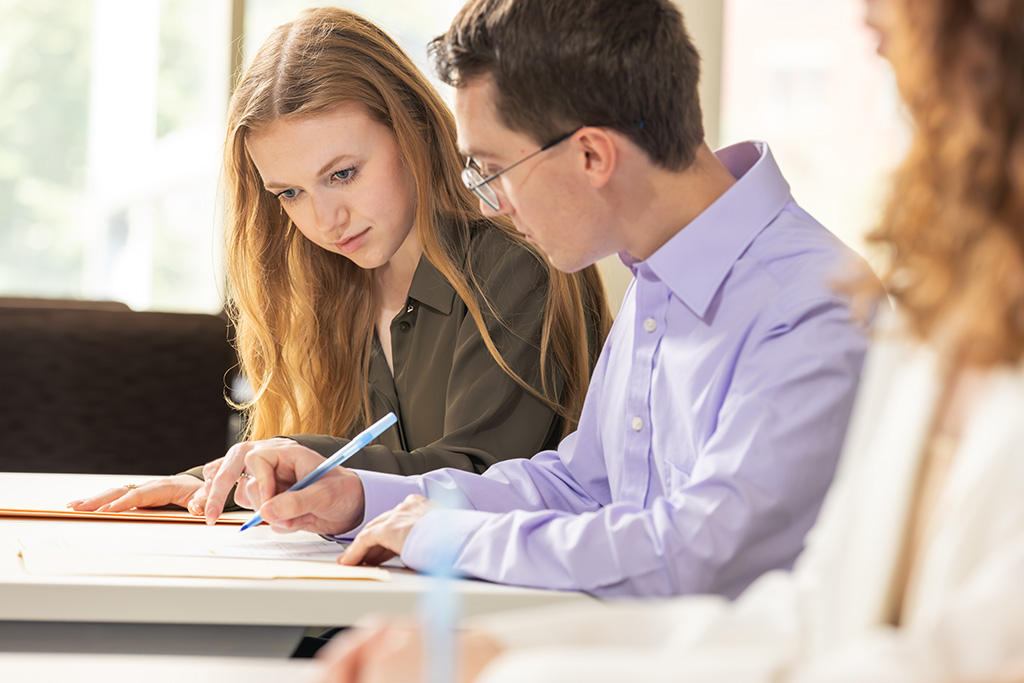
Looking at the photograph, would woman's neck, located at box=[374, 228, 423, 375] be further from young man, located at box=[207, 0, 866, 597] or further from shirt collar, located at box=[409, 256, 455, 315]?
young man, located at box=[207, 0, 866, 597]

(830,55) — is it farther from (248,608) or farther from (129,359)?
(248,608)

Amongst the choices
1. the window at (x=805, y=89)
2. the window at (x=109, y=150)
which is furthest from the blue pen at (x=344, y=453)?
the window at (x=109, y=150)

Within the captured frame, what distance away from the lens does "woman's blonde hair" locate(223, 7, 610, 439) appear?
178 cm

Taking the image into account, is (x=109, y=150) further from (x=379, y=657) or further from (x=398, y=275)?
(x=379, y=657)

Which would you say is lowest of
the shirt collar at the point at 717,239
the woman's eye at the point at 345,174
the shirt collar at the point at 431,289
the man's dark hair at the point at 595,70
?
the shirt collar at the point at 431,289

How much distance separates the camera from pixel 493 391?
1.70 m

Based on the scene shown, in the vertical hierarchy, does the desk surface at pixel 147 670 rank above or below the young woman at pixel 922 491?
below

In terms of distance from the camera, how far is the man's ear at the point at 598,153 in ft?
4.09

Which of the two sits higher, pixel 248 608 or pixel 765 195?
pixel 765 195

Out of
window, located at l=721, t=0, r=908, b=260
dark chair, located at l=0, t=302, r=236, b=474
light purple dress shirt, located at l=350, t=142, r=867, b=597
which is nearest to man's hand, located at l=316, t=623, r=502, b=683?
light purple dress shirt, located at l=350, t=142, r=867, b=597

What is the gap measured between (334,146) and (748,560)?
105cm

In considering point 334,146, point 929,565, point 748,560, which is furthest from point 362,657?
point 334,146

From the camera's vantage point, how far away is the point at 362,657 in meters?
0.67

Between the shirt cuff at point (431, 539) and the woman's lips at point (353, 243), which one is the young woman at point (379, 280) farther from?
the shirt cuff at point (431, 539)
